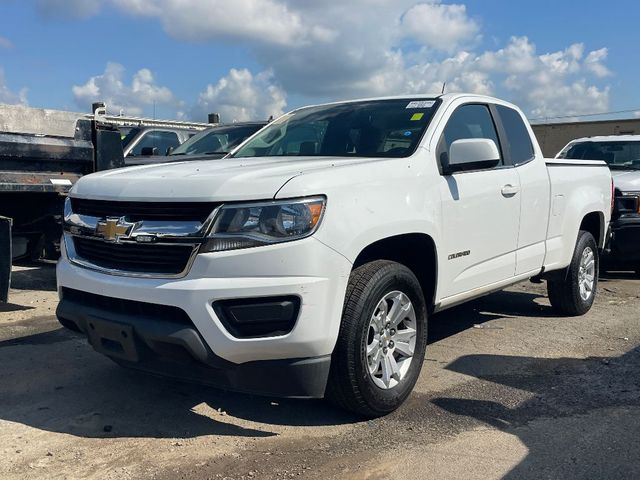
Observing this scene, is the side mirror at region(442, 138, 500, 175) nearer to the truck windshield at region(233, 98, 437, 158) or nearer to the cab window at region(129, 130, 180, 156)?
the truck windshield at region(233, 98, 437, 158)

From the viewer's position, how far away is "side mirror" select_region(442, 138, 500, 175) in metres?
4.25

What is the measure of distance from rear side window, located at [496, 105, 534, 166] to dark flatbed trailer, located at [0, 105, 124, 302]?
3998 mm

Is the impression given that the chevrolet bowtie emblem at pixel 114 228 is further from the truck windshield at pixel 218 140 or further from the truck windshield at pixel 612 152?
the truck windshield at pixel 612 152

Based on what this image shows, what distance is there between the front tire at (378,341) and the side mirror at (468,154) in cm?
89

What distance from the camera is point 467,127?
487 cm

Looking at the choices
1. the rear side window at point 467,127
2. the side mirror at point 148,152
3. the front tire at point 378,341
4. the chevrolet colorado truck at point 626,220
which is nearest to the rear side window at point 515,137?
the rear side window at point 467,127

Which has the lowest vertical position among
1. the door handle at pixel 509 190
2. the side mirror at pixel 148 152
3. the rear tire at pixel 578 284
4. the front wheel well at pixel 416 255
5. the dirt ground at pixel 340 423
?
the dirt ground at pixel 340 423

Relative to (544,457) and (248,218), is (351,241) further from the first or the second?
(544,457)

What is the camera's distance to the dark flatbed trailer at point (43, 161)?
6051mm

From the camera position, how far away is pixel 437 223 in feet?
13.4

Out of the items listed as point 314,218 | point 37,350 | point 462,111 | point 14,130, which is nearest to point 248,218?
point 314,218

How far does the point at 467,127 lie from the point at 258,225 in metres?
2.33

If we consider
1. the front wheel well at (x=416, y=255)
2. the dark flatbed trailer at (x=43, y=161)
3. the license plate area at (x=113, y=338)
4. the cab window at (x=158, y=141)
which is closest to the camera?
the license plate area at (x=113, y=338)

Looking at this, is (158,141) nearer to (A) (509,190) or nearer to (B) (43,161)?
(B) (43,161)
